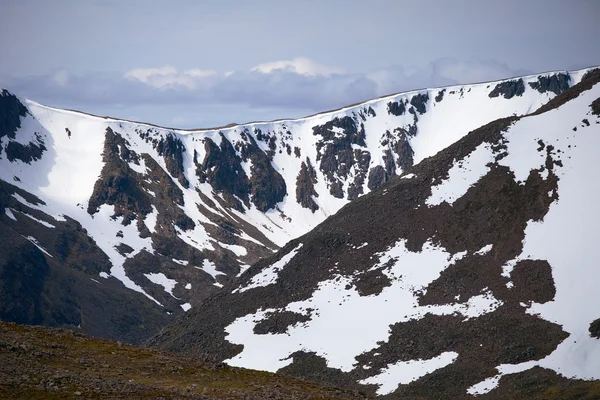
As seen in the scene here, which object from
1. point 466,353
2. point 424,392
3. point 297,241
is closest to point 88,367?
point 424,392

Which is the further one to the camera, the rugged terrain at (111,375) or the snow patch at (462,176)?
the snow patch at (462,176)

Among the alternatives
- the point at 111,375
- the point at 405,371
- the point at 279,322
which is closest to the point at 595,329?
the point at 405,371

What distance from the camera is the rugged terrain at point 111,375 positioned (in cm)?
4475

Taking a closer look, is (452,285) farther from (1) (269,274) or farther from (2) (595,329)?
(1) (269,274)

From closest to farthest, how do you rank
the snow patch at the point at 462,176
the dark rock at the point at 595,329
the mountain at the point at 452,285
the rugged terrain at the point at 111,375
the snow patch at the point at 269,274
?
the rugged terrain at the point at 111,375 → the dark rock at the point at 595,329 → the mountain at the point at 452,285 → the snow patch at the point at 462,176 → the snow patch at the point at 269,274

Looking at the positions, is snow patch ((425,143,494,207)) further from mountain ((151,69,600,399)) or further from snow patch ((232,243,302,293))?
snow patch ((232,243,302,293))

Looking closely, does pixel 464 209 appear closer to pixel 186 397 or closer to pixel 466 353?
pixel 466 353

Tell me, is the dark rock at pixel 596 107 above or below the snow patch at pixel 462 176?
above

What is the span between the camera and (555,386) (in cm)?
10175

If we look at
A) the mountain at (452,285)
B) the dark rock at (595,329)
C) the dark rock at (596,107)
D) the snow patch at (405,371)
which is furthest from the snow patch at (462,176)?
the dark rock at (595,329)

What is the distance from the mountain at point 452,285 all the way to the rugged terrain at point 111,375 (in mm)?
53518

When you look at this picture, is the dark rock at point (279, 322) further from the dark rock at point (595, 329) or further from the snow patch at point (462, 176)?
the dark rock at point (595, 329)

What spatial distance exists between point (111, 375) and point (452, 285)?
92876 millimetres

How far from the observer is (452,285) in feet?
443
